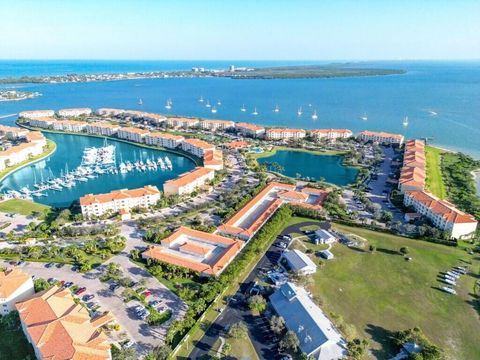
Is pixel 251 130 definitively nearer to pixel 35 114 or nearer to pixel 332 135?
pixel 332 135

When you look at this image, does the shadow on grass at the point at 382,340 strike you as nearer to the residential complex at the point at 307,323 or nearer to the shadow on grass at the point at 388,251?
the residential complex at the point at 307,323

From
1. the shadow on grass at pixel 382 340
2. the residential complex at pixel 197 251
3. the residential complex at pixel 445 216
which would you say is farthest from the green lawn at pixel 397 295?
the residential complex at pixel 197 251

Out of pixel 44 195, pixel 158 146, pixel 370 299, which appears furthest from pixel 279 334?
pixel 158 146

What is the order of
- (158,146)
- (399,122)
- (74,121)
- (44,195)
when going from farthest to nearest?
(399,122), (74,121), (158,146), (44,195)

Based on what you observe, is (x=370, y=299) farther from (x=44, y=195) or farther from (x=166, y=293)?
(x=44, y=195)

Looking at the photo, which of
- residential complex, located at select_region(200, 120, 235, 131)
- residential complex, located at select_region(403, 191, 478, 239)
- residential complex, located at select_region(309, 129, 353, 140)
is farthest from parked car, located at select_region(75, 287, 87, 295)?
residential complex, located at select_region(200, 120, 235, 131)

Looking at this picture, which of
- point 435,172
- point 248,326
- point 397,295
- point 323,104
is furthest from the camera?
point 323,104

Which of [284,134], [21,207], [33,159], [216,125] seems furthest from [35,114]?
[284,134]
